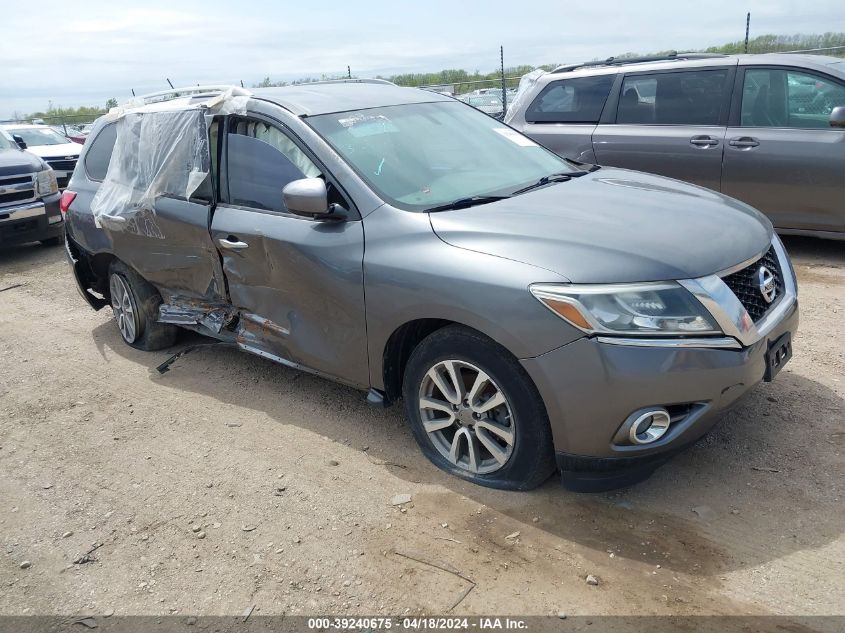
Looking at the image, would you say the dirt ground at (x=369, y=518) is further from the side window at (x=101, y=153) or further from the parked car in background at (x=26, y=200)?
the parked car in background at (x=26, y=200)

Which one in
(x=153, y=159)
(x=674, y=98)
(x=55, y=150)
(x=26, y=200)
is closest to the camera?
(x=153, y=159)

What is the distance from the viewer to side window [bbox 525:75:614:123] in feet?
23.5

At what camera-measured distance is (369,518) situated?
126 inches

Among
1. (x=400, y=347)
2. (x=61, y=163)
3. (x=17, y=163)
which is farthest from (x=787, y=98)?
(x=61, y=163)

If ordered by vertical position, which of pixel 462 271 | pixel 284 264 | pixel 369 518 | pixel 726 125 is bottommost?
pixel 369 518

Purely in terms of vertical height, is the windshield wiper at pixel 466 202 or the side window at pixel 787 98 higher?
the side window at pixel 787 98

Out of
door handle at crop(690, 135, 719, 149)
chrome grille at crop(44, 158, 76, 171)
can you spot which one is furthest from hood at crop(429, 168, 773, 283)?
chrome grille at crop(44, 158, 76, 171)

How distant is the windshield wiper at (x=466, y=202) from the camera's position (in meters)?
3.46

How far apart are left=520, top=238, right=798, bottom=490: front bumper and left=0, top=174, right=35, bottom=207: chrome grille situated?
8.82 metres

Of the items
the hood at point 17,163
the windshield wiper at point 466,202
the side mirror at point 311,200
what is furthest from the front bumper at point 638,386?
the hood at point 17,163

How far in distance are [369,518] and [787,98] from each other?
537 cm

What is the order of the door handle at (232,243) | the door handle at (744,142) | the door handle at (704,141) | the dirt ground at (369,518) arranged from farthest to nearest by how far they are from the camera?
the door handle at (704,141), the door handle at (744,142), the door handle at (232,243), the dirt ground at (369,518)

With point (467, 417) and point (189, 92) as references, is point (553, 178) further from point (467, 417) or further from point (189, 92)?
point (189, 92)

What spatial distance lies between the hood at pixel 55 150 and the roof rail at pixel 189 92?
9589 millimetres
